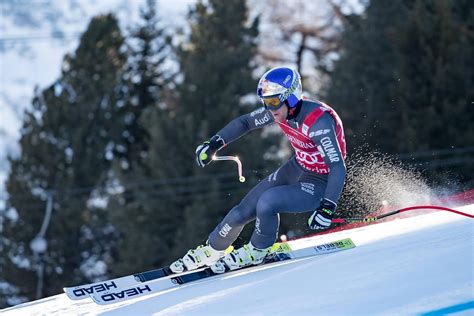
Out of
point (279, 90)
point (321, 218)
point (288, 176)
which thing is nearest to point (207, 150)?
point (288, 176)

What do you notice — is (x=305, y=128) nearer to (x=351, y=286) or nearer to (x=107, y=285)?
(x=351, y=286)

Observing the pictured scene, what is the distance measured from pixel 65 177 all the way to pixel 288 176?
15.3m

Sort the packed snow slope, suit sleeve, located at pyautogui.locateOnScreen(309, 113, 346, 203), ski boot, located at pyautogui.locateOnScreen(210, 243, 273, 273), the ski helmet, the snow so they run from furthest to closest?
1. the snow
2. ski boot, located at pyautogui.locateOnScreen(210, 243, 273, 273)
3. the ski helmet
4. suit sleeve, located at pyautogui.locateOnScreen(309, 113, 346, 203)
5. the packed snow slope

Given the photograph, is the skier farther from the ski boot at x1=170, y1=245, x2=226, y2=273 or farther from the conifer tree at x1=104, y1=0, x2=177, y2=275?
the conifer tree at x1=104, y1=0, x2=177, y2=275

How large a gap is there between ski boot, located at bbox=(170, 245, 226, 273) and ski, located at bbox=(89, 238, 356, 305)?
5 cm

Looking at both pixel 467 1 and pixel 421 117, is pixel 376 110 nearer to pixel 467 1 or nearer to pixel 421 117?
pixel 421 117

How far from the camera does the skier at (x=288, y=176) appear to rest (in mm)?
6367

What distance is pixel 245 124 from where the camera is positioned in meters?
7.15

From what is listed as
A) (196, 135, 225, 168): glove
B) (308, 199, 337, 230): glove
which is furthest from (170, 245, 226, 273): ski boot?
(308, 199, 337, 230): glove

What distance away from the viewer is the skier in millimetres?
6367

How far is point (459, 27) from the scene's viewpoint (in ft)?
59.3

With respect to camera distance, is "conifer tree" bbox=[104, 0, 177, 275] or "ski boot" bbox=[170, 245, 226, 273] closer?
"ski boot" bbox=[170, 245, 226, 273]

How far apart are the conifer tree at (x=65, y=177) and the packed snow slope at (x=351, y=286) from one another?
46.9ft

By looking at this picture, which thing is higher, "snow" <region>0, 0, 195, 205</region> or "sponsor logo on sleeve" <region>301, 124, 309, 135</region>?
"snow" <region>0, 0, 195, 205</region>
